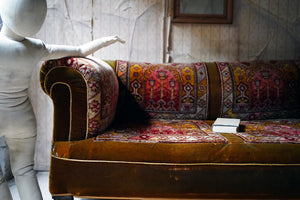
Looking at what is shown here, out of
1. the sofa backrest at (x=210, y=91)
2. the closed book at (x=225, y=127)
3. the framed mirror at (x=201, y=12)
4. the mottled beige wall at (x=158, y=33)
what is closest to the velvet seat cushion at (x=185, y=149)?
the closed book at (x=225, y=127)

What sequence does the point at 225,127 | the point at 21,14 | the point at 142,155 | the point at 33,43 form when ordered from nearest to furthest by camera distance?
1. the point at 21,14
2. the point at 33,43
3. the point at 142,155
4. the point at 225,127

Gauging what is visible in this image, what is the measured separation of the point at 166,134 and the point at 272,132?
61cm

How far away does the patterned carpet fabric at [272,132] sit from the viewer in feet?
4.12

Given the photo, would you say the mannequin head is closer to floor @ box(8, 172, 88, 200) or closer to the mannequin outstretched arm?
the mannequin outstretched arm

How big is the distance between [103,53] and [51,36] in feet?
1.47

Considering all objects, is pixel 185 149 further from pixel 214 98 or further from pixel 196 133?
pixel 214 98

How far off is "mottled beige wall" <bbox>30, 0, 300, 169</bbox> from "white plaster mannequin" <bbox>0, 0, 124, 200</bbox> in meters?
1.05

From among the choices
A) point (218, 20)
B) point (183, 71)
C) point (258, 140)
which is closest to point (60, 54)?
point (183, 71)

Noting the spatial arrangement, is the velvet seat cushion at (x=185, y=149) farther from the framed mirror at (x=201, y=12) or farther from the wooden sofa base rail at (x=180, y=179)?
the framed mirror at (x=201, y=12)

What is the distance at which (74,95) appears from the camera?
1.22 meters

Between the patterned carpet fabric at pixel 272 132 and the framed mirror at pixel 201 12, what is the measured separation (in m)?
0.98

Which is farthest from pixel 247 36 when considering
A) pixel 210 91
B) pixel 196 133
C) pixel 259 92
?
pixel 196 133

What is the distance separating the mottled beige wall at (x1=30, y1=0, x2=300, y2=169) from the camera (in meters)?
2.09

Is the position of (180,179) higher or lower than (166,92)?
lower
